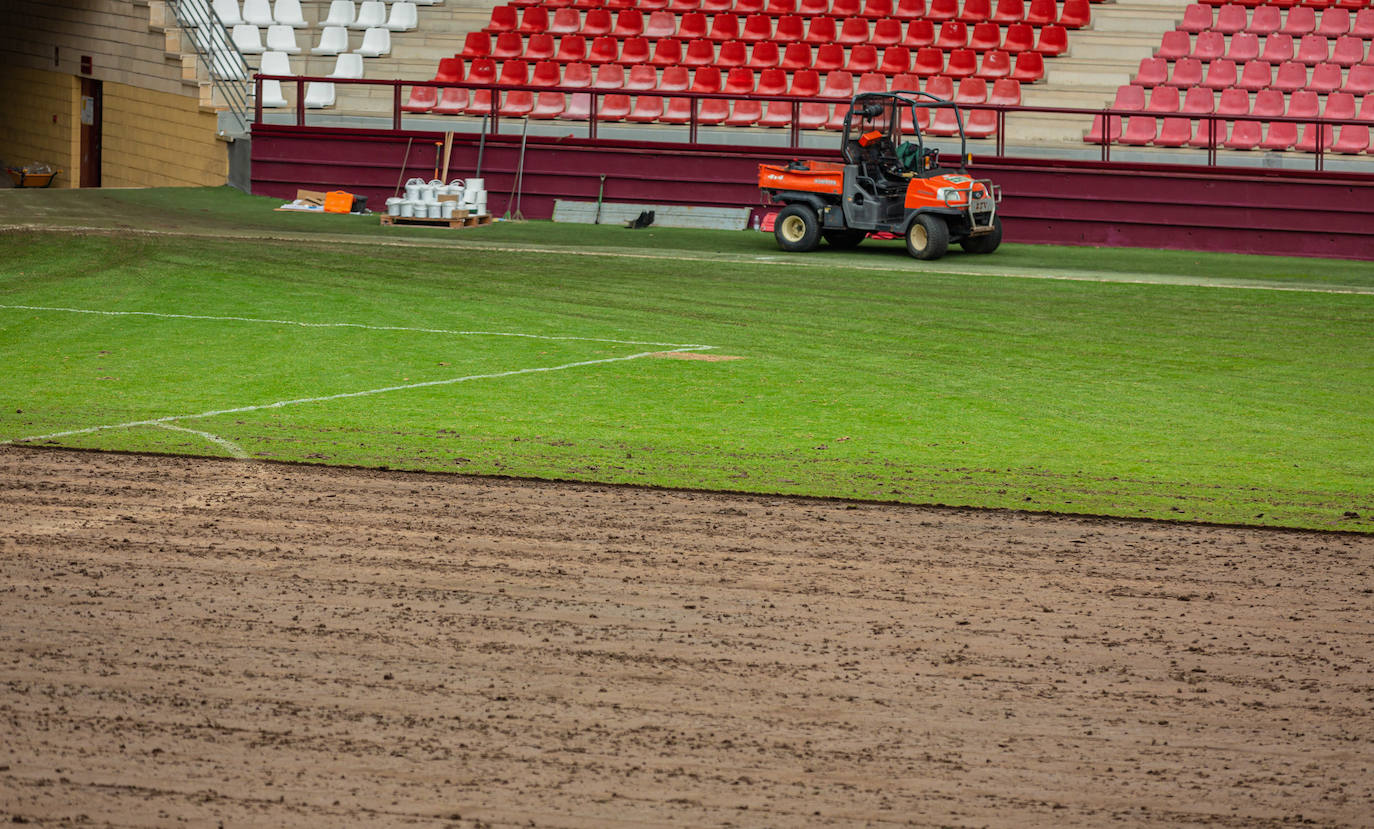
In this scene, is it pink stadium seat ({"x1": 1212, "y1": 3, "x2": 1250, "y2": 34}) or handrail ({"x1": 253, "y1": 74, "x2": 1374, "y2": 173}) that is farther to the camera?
pink stadium seat ({"x1": 1212, "y1": 3, "x2": 1250, "y2": 34})

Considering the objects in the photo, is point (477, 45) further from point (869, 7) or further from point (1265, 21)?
point (1265, 21)

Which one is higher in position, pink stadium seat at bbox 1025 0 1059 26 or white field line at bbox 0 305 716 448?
pink stadium seat at bbox 1025 0 1059 26

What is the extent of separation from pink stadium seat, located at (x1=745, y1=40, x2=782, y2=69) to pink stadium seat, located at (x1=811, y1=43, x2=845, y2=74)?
27.6 inches

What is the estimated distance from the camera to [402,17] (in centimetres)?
3083

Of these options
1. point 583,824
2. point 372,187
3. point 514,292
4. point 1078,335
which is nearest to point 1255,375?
point 1078,335

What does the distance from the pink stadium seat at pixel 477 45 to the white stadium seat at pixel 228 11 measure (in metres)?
5.35

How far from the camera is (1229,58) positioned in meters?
26.0

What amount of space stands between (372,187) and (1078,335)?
49.9ft

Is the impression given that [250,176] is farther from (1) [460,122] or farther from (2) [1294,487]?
(2) [1294,487]

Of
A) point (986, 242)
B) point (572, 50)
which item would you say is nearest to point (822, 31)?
point (572, 50)

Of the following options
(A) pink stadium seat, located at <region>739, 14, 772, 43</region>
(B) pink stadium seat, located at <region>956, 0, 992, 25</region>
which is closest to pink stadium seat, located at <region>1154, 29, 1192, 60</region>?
(B) pink stadium seat, located at <region>956, 0, 992, 25</region>

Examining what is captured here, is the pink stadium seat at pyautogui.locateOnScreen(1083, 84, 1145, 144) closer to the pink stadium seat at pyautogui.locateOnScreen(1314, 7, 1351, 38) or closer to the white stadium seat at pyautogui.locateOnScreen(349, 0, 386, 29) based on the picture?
the pink stadium seat at pyautogui.locateOnScreen(1314, 7, 1351, 38)

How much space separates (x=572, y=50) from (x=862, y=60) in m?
5.50

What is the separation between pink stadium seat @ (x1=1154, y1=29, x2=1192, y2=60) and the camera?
86.4 ft
